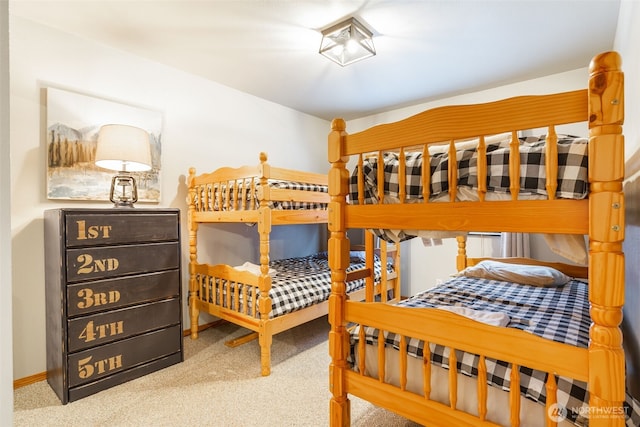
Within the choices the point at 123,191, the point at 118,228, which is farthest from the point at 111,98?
the point at 118,228

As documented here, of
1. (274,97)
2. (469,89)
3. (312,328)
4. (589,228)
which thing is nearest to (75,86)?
(274,97)

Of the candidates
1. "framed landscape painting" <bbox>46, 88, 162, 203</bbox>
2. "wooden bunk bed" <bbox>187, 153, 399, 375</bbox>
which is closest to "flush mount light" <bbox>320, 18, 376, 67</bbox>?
"wooden bunk bed" <bbox>187, 153, 399, 375</bbox>

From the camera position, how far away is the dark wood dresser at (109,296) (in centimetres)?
190

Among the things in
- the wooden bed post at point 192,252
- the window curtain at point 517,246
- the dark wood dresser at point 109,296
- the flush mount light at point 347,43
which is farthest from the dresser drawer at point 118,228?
the window curtain at point 517,246

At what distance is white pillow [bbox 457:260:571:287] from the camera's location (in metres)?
2.14

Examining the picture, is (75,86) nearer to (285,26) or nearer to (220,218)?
(220,218)

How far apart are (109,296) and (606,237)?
8.22 ft

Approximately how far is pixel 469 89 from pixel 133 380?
400cm

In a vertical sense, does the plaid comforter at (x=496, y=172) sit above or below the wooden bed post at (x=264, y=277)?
above

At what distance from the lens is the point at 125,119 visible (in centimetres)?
255

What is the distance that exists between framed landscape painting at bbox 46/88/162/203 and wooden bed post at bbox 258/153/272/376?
1.21 meters

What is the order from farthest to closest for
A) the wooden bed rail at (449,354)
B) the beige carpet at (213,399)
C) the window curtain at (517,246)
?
1. the window curtain at (517,246)
2. the beige carpet at (213,399)
3. the wooden bed rail at (449,354)

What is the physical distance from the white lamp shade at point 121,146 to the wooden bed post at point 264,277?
0.86 m

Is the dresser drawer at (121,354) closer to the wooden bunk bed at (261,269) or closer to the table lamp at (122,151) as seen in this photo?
the wooden bunk bed at (261,269)
